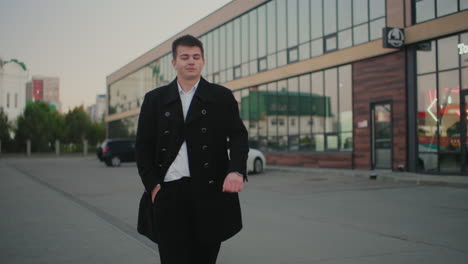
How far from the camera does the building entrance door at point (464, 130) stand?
51.2 feet

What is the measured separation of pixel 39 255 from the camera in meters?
5.49

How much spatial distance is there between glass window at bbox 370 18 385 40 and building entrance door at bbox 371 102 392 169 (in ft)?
8.87

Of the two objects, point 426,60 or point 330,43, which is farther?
point 330,43

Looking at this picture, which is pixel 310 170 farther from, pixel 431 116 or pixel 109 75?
pixel 109 75

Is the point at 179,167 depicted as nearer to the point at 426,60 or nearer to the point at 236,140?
the point at 236,140

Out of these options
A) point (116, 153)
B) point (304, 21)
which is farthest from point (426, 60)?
point (116, 153)

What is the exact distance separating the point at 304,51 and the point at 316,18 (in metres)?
1.72

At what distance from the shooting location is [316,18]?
75.9ft

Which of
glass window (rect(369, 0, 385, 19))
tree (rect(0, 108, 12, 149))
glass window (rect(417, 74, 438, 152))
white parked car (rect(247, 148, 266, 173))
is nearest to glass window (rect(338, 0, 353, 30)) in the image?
glass window (rect(369, 0, 385, 19))

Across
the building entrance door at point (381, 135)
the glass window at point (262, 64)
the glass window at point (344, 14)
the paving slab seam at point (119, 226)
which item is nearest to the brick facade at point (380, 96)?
the building entrance door at point (381, 135)

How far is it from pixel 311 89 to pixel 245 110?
6.86 meters

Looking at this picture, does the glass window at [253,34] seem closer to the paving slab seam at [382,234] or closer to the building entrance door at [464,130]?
the building entrance door at [464,130]

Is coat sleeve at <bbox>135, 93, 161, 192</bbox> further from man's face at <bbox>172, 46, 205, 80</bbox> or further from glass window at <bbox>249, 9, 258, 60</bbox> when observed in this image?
glass window at <bbox>249, 9, 258, 60</bbox>

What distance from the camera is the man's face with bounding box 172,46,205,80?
295 cm
